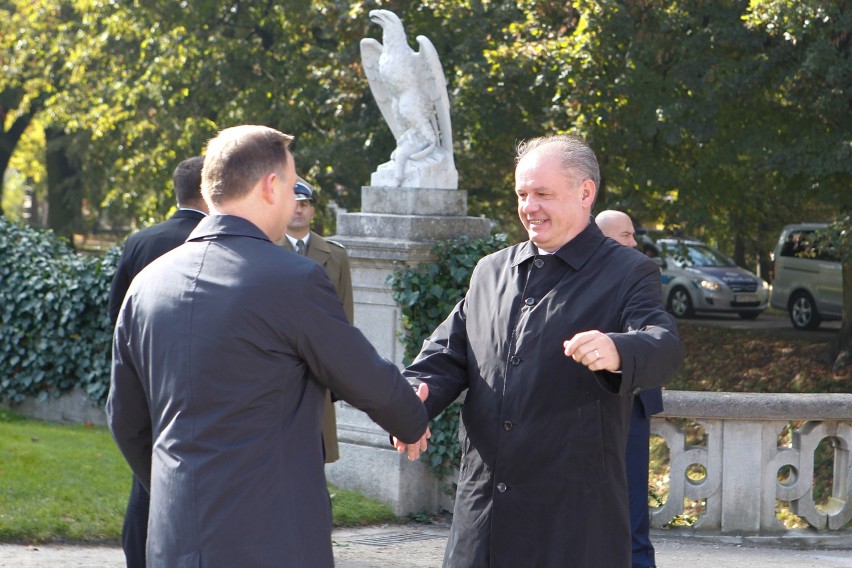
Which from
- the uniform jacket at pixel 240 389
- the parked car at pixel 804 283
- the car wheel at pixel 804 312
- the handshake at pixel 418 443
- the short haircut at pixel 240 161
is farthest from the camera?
the car wheel at pixel 804 312

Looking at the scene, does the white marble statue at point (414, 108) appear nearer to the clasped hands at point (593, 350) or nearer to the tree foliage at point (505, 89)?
the clasped hands at point (593, 350)

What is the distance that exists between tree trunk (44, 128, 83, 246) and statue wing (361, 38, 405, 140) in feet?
79.2

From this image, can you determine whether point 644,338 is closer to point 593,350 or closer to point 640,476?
point 593,350

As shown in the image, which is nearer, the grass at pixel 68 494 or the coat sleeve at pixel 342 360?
the coat sleeve at pixel 342 360

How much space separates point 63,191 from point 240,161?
1215 inches

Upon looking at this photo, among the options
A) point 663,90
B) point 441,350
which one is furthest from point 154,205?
point 441,350

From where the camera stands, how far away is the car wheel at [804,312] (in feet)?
74.0

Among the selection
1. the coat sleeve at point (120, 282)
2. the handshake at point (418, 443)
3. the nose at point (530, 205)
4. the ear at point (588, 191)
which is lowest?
the handshake at point (418, 443)

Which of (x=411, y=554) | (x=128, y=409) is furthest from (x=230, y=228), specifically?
(x=411, y=554)

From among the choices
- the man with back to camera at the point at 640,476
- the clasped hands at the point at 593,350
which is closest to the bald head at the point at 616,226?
the man with back to camera at the point at 640,476

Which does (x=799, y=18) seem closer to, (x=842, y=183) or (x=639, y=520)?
(x=842, y=183)

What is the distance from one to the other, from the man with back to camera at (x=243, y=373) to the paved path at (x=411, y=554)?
3.52 meters

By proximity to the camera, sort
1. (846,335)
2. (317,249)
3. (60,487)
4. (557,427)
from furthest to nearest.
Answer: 1. (846,335)
2. (60,487)
3. (317,249)
4. (557,427)

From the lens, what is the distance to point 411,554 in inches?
270
